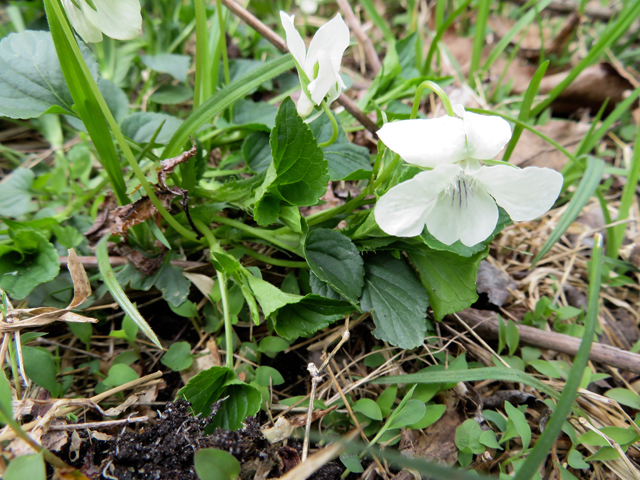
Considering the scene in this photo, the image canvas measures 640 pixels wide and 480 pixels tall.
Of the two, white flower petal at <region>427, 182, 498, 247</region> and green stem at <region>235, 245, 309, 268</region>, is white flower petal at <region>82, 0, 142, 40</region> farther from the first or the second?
white flower petal at <region>427, 182, 498, 247</region>

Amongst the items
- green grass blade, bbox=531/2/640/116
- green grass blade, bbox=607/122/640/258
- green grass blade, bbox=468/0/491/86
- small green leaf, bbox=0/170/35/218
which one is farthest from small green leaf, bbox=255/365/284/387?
green grass blade, bbox=468/0/491/86

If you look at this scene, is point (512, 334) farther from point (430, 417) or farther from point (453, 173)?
point (453, 173)

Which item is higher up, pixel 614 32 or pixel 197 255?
pixel 614 32

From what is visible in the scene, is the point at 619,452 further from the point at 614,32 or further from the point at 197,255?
the point at 614,32

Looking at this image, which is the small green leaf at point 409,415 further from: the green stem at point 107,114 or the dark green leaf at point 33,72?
the dark green leaf at point 33,72

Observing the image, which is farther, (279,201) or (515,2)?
(515,2)

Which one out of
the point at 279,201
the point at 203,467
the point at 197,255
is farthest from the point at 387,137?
the point at 197,255
